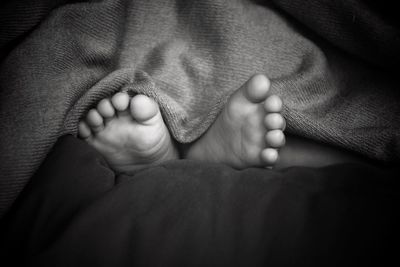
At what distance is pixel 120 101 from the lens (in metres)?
0.54

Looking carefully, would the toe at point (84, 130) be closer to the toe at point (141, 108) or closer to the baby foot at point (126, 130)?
the baby foot at point (126, 130)

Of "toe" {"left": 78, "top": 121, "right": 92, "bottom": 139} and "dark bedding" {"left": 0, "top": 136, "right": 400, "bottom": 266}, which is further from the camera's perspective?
"toe" {"left": 78, "top": 121, "right": 92, "bottom": 139}

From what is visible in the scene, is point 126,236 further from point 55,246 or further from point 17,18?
point 17,18

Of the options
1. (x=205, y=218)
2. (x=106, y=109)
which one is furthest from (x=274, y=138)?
(x=106, y=109)

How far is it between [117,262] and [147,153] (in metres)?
0.23

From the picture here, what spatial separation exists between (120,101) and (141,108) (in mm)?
42

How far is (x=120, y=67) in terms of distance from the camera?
2.16 feet

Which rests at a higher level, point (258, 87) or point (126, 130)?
point (258, 87)

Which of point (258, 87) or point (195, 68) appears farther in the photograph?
point (195, 68)

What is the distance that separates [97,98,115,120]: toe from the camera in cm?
55

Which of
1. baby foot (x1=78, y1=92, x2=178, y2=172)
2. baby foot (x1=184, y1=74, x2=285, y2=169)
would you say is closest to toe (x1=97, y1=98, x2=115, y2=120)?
baby foot (x1=78, y1=92, x2=178, y2=172)

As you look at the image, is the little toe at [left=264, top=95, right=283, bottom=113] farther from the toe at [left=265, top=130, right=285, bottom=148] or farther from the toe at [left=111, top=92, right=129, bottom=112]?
the toe at [left=111, top=92, right=129, bottom=112]

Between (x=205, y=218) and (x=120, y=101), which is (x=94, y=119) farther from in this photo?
(x=205, y=218)

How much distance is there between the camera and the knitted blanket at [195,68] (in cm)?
54
